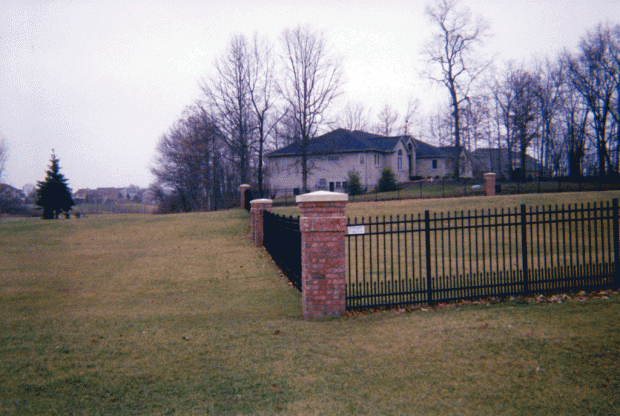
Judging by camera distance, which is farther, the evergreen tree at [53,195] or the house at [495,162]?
the house at [495,162]

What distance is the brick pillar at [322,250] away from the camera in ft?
21.7

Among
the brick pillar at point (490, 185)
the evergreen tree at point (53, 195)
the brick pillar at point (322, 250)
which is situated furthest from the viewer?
the evergreen tree at point (53, 195)

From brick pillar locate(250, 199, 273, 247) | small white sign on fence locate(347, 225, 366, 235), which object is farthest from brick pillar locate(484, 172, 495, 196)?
small white sign on fence locate(347, 225, 366, 235)

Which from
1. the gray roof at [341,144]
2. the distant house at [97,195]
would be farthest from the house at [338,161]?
the distant house at [97,195]

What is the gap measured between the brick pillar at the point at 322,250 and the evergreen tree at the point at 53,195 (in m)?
39.1

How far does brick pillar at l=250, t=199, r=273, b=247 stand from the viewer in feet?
47.5

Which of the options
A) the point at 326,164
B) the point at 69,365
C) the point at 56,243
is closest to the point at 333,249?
the point at 69,365

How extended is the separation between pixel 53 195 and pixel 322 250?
40695mm

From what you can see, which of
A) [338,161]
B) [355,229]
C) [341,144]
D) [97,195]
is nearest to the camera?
[355,229]

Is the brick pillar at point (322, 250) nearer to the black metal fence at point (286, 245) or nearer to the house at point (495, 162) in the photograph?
the black metal fence at point (286, 245)

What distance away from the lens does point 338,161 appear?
1786 inches

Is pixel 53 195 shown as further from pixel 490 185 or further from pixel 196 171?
pixel 490 185

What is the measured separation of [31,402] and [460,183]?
38.3 metres

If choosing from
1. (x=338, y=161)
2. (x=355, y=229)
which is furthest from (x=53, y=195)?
(x=355, y=229)
